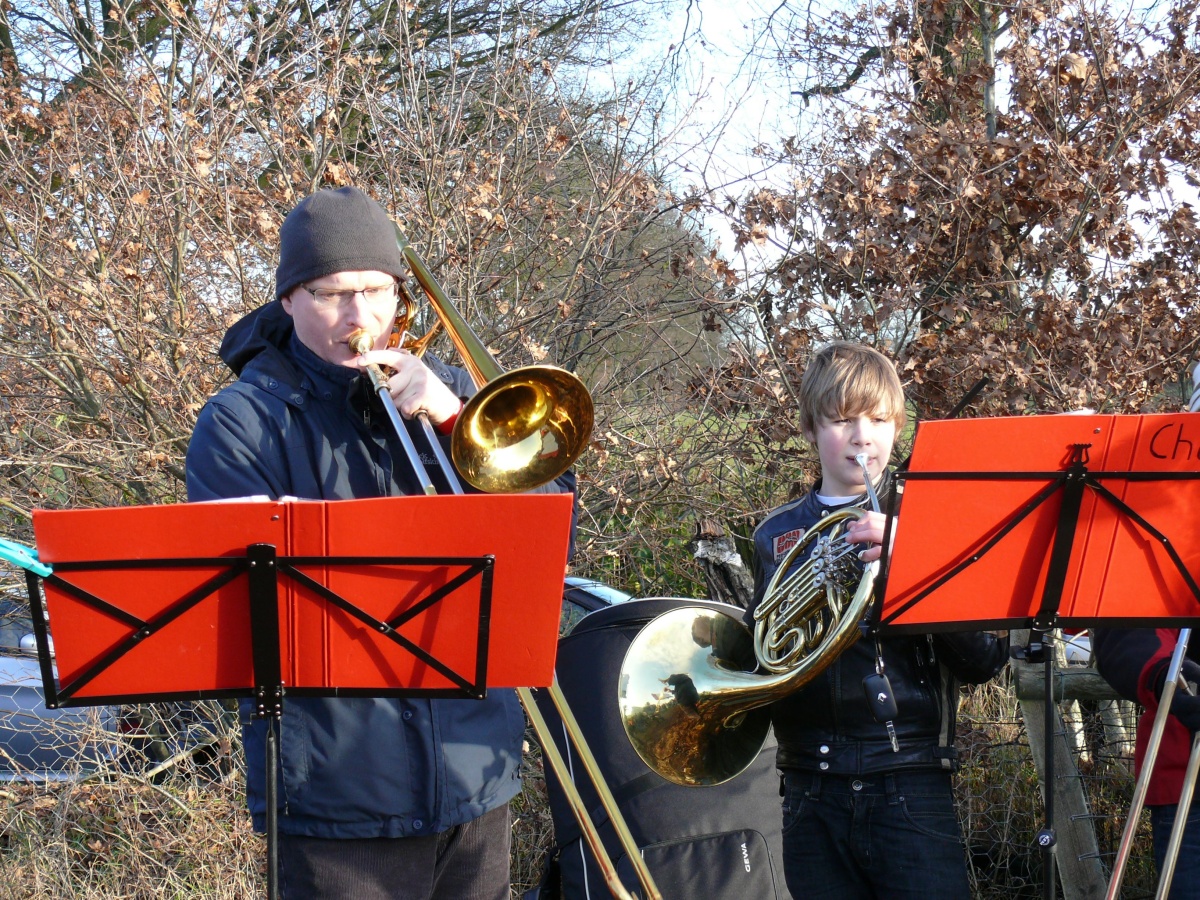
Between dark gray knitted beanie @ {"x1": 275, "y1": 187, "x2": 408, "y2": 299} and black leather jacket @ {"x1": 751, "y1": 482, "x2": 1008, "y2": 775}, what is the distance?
4.41 ft

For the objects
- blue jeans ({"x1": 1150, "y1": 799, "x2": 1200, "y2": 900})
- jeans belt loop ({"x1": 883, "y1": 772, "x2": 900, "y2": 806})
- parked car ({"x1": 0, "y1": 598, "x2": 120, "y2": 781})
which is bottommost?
blue jeans ({"x1": 1150, "y1": 799, "x2": 1200, "y2": 900})

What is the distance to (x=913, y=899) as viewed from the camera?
2.69 meters

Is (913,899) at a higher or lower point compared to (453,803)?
lower

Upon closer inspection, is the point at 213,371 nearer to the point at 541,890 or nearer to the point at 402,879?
the point at 541,890

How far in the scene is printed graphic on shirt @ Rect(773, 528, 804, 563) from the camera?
10.0 feet

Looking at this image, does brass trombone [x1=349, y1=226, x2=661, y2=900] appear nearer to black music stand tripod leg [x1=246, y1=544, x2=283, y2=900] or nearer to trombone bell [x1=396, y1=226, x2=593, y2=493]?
trombone bell [x1=396, y1=226, x2=593, y2=493]

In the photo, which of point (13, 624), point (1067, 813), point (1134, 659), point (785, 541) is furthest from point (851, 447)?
point (13, 624)

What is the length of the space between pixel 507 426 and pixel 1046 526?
119 cm

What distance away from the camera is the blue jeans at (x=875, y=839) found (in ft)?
8.87

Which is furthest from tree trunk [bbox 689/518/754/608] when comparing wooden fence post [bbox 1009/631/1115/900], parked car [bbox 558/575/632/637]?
wooden fence post [bbox 1009/631/1115/900]

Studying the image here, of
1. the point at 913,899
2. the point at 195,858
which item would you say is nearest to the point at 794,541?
the point at 913,899

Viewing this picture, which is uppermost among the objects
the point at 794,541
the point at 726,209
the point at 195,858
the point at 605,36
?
the point at 605,36

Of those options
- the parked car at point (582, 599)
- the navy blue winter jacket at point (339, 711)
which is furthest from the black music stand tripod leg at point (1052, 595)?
the parked car at point (582, 599)

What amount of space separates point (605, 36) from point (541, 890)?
4.98 meters
